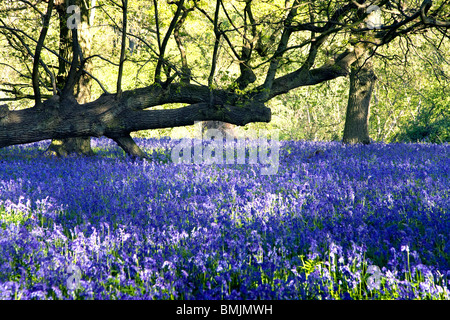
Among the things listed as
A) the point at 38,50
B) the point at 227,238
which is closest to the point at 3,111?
the point at 38,50

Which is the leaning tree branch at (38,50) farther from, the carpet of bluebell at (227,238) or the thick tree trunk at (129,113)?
the carpet of bluebell at (227,238)

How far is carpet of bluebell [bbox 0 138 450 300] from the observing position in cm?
262

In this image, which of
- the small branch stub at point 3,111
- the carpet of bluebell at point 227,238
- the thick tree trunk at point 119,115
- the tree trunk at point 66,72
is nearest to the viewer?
the carpet of bluebell at point 227,238

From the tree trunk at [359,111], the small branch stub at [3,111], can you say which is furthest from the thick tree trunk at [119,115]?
the tree trunk at [359,111]

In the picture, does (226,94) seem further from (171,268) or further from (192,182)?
(171,268)

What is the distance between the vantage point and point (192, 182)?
20.4ft

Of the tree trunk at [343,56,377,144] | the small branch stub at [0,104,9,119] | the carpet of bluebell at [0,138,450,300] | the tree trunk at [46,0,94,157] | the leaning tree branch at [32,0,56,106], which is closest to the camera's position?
the carpet of bluebell at [0,138,450,300]

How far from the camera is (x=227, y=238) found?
3564 mm

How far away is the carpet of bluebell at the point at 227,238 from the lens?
2.62 metres

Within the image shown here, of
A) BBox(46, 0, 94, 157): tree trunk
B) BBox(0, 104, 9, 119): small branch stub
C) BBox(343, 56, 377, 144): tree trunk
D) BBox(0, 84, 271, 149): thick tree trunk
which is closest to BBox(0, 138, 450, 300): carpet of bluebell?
BBox(0, 84, 271, 149): thick tree trunk

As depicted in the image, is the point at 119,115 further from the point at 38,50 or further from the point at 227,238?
the point at 227,238

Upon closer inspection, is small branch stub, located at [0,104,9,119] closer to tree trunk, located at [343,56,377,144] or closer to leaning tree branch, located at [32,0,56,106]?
leaning tree branch, located at [32,0,56,106]

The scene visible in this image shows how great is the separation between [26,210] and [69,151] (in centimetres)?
604
